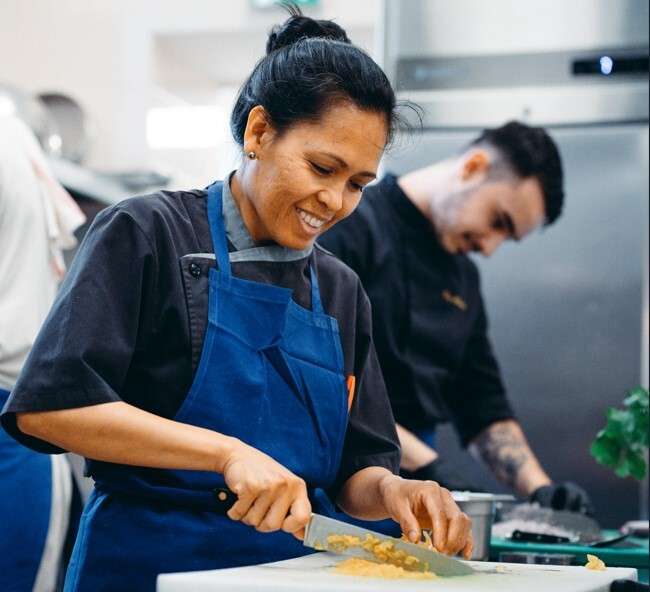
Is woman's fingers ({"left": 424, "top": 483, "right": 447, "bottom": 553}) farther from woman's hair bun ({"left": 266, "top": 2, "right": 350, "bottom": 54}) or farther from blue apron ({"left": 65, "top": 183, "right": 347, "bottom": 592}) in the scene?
woman's hair bun ({"left": 266, "top": 2, "right": 350, "bottom": 54})

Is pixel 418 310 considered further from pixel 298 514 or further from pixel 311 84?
pixel 298 514

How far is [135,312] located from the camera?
137cm

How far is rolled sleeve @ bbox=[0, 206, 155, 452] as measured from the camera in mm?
1284

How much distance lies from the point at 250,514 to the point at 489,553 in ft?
3.13

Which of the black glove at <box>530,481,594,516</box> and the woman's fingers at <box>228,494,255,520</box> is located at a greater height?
the woman's fingers at <box>228,494,255,520</box>

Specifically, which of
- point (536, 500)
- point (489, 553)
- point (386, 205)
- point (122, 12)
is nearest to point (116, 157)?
point (122, 12)

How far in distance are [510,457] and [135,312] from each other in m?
1.72

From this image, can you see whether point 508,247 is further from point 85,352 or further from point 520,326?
point 85,352

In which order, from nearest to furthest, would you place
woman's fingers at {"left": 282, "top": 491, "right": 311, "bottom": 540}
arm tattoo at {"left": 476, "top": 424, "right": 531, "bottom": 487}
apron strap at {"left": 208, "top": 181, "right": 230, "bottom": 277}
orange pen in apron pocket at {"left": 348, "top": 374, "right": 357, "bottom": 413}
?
woman's fingers at {"left": 282, "top": 491, "right": 311, "bottom": 540} → apron strap at {"left": 208, "top": 181, "right": 230, "bottom": 277} → orange pen in apron pocket at {"left": 348, "top": 374, "right": 357, "bottom": 413} → arm tattoo at {"left": 476, "top": 424, "right": 531, "bottom": 487}

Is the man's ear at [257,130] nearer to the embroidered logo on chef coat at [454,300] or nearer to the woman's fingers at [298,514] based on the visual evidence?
the woman's fingers at [298,514]

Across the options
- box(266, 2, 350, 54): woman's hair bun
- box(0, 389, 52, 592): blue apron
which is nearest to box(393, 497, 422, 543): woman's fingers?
box(266, 2, 350, 54): woman's hair bun

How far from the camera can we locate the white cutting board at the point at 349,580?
113 cm

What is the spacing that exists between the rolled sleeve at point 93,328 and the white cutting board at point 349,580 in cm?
25

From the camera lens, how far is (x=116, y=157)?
552 cm
